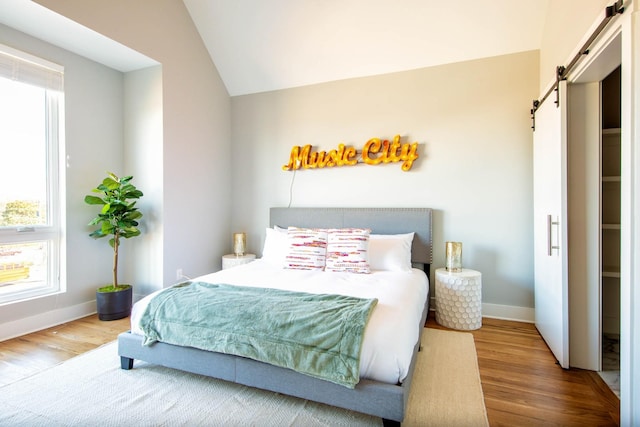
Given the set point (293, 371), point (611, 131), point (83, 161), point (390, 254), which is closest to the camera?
point (293, 371)

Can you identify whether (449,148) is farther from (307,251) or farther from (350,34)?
(307,251)

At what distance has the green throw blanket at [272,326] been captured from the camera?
158cm

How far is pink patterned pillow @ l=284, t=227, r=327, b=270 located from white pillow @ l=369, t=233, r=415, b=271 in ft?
1.58

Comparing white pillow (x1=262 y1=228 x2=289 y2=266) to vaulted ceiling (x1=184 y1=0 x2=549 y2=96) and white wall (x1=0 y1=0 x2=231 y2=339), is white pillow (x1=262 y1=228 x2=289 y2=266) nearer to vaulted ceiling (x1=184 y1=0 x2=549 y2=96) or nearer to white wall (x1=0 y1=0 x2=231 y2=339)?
white wall (x1=0 y1=0 x2=231 y2=339)

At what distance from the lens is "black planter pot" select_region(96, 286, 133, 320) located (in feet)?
10.2

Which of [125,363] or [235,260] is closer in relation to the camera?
[125,363]

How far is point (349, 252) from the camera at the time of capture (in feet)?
9.57

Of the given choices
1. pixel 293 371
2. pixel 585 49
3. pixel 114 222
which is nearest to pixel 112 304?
pixel 114 222

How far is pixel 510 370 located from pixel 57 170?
4.33 meters

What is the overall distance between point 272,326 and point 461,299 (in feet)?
6.37

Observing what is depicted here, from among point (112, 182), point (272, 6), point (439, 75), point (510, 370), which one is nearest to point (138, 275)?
point (112, 182)

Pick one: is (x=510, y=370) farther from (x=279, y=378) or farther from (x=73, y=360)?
(x=73, y=360)

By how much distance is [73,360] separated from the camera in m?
2.30

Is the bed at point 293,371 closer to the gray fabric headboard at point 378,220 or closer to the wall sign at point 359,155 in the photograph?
the gray fabric headboard at point 378,220
